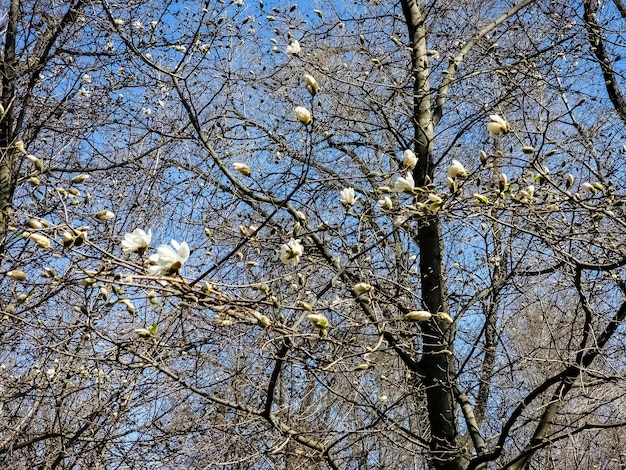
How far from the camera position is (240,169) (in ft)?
7.02

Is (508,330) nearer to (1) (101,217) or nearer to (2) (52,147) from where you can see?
(2) (52,147)

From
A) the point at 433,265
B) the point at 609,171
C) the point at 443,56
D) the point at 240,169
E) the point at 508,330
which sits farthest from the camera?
the point at 508,330

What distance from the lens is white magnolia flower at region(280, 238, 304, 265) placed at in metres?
1.94

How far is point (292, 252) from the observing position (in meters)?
1.97

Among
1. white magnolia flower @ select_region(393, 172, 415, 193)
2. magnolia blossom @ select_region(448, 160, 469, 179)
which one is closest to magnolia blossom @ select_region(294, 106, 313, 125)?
white magnolia flower @ select_region(393, 172, 415, 193)

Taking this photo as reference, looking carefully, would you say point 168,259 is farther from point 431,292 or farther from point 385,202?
point 431,292

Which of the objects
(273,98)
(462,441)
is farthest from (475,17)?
(462,441)

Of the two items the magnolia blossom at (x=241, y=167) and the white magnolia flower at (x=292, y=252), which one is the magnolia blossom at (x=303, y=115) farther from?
the white magnolia flower at (x=292, y=252)

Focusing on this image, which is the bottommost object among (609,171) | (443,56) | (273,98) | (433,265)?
(433,265)

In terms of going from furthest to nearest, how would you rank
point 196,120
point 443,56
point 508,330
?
point 508,330, point 443,56, point 196,120

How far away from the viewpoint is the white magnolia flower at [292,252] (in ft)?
6.35

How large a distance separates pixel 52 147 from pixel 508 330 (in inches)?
157

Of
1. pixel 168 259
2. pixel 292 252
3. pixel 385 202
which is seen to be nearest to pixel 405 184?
pixel 385 202

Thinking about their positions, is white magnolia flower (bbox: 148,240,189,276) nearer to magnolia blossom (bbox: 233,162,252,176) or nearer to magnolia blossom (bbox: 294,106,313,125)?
magnolia blossom (bbox: 233,162,252,176)
